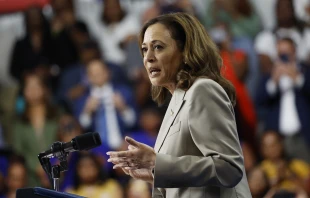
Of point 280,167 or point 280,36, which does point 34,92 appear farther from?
point 280,167

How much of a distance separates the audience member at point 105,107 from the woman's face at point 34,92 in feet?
1.69

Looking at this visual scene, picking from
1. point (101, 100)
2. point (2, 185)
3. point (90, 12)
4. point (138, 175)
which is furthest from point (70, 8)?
point (138, 175)

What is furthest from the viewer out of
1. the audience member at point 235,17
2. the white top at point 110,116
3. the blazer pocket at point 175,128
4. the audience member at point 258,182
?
the white top at point 110,116

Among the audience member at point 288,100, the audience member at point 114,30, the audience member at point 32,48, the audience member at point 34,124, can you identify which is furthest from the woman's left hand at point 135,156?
the audience member at point 32,48

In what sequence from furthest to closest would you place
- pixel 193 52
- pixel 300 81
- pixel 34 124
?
pixel 34 124, pixel 300 81, pixel 193 52

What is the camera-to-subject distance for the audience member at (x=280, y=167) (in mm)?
6527

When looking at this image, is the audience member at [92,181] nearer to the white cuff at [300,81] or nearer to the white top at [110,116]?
the white top at [110,116]

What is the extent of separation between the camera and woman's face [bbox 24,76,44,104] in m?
7.86

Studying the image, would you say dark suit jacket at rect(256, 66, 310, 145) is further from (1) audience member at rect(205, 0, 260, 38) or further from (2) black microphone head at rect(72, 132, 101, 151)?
(2) black microphone head at rect(72, 132, 101, 151)

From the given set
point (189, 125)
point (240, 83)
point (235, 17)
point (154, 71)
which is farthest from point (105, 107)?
point (189, 125)

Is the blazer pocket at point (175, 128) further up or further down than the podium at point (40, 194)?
further up

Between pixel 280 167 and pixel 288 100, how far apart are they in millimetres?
715

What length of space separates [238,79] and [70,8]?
7.40ft

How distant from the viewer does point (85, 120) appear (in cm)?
753
